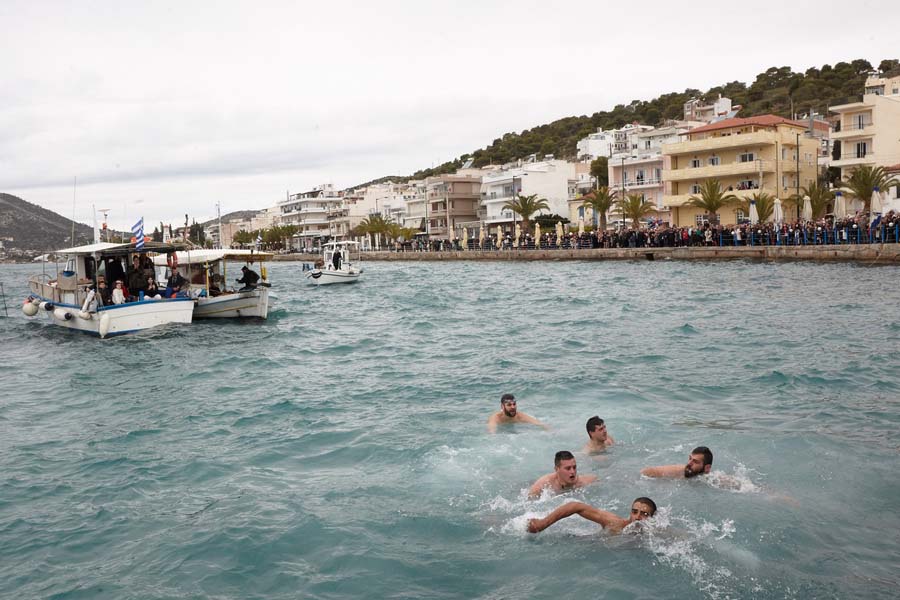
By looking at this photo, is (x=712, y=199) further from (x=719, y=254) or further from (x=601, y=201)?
(x=601, y=201)

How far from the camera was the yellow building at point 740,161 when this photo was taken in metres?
56.3

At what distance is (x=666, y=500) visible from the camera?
7.93 meters

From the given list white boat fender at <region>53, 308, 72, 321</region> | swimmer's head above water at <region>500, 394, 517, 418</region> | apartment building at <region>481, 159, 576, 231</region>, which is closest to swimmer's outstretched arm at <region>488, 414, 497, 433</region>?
swimmer's head above water at <region>500, 394, 517, 418</region>

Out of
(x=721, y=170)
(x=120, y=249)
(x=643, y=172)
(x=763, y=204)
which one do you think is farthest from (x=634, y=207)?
(x=120, y=249)

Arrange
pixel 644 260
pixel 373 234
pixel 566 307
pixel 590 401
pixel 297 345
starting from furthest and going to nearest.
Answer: pixel 373 234, pixel 644 260, pixel 566 307, pixel 297 345, pixel 590 401

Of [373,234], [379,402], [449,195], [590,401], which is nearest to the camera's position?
[590,401]

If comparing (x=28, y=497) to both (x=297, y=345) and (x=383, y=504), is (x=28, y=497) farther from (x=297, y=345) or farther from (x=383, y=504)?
(x=297, y=345)

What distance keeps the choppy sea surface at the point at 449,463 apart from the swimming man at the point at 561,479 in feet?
0.59

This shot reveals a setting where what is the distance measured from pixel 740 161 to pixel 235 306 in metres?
44.3

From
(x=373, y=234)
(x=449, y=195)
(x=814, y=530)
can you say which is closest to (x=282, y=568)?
(x=814, y=530)

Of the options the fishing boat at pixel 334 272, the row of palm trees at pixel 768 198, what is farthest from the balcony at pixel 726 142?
the fishing boat at pixel 334 272

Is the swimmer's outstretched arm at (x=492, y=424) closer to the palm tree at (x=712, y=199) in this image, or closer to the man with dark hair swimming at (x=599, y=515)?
the man with dark hair swimming at (x=599, y=515)

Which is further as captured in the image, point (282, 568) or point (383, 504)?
point (383, 504)

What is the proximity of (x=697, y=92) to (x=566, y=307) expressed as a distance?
5511 inches
